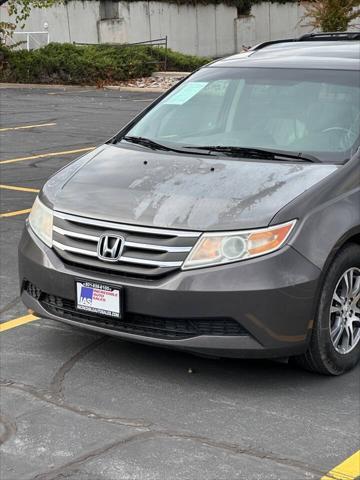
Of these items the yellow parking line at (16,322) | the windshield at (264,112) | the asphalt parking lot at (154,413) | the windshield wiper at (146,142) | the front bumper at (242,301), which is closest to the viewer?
the asphalt parking lot at (154,413)

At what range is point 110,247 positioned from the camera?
4707 millimetres

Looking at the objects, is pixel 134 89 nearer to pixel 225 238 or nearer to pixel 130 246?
pixel 130 246

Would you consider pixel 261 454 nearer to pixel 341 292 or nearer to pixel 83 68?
pixel 341 292

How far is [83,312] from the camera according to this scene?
486 cm

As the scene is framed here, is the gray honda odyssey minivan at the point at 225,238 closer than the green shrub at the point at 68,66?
Yes

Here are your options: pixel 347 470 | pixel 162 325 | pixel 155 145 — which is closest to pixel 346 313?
pixel 162 325

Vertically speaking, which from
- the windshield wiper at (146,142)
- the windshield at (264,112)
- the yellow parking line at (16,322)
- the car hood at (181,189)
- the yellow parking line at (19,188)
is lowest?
the yellow parking line at (19,188)

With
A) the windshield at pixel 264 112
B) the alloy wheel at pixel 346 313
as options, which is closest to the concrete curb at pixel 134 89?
the windshield at pixel 264 112

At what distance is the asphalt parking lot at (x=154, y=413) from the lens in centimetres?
393

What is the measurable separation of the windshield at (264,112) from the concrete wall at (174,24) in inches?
1171

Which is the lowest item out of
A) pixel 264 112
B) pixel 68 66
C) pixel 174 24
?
pixel 68 66

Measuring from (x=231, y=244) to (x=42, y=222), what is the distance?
125cm

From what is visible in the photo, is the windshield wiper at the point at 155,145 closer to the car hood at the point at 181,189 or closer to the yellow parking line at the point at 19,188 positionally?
the car hood at the point at 181,189

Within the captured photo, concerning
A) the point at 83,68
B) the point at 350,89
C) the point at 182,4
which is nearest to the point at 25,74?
the point at 83,68
